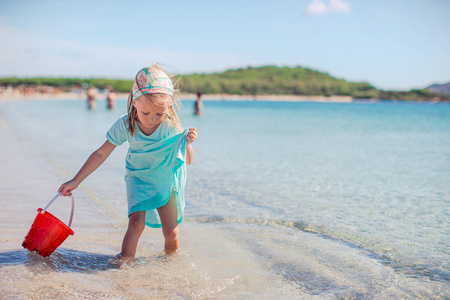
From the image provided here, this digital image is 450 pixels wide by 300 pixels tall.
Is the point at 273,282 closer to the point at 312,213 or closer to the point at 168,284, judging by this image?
the point at 168,284

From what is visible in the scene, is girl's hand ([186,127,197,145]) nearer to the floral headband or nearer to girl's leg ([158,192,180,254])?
the floral headband

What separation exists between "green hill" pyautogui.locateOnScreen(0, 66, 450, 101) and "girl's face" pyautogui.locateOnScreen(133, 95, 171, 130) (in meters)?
109

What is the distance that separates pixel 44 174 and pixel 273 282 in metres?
4.84

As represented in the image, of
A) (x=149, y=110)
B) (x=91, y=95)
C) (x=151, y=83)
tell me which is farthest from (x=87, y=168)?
(x=91, y=95)

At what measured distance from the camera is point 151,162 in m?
2.89

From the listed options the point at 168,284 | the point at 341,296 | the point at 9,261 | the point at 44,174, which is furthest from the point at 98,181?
the point at 341,296

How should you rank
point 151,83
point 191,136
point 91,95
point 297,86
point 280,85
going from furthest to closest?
point 280,85
point 297,86
point 91,95
point 191,136
point 151,83

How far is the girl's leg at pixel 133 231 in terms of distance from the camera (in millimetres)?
2834

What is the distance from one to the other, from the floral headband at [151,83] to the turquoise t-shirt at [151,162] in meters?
0.28

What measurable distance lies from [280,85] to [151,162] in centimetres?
12920

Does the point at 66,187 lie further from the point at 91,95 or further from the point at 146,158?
the point at 91,95

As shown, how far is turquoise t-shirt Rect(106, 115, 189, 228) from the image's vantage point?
9.34ft

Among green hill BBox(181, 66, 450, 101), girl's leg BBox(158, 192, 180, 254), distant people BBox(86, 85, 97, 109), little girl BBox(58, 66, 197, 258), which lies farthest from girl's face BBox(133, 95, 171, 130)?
green hill BBox(181, 66, 450, 101)

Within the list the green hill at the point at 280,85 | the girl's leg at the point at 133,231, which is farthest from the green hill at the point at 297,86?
the girl's leg at the point at 133,231
